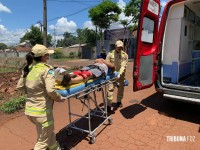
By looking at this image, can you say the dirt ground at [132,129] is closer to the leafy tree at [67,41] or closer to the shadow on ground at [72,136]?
the shadow on ground at [72,136]

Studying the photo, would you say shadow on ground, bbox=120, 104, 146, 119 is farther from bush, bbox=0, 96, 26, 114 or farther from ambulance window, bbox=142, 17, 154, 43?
bush, bbox=0, 96, 26, 114

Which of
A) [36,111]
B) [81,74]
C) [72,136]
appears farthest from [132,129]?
[36,111]

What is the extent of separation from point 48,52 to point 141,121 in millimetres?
2666

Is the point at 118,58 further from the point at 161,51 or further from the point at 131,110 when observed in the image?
the point at 131,110

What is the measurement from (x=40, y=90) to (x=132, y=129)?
7.23 feet

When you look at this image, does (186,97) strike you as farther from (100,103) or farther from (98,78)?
(100,103)

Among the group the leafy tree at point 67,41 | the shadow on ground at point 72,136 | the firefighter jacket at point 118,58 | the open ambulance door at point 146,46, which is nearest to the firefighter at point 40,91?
the shadow on ground at point 72,136

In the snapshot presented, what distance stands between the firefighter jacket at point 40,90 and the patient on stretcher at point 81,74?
0.33 meters

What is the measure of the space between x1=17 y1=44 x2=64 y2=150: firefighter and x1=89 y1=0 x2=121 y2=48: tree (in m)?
24.7

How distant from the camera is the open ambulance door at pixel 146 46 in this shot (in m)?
4.82

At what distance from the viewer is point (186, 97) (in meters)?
4.71

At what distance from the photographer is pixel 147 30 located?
509cm

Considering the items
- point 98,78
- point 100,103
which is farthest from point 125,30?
point 98,78

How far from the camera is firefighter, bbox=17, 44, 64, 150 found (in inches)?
123
